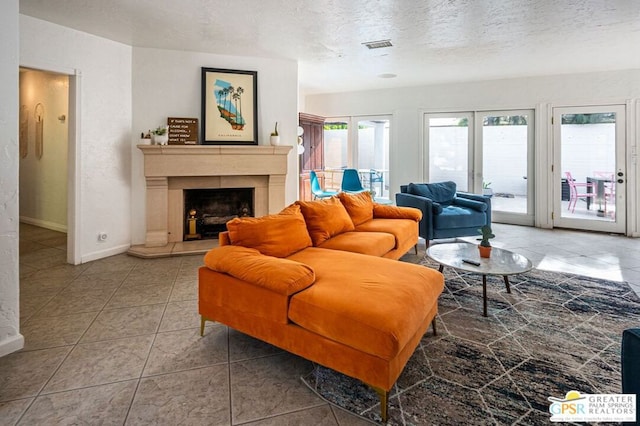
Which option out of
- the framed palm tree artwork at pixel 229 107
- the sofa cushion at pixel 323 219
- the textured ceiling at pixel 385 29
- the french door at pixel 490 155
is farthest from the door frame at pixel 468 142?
the sofa cushion at pixel 323 219

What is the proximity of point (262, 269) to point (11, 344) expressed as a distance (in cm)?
164

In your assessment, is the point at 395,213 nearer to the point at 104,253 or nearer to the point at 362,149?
the point at 362,149

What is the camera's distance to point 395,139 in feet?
22.8

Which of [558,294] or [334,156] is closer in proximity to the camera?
[558,294]

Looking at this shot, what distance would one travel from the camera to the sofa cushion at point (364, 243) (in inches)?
119

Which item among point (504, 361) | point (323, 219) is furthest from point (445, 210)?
point (504, 361)

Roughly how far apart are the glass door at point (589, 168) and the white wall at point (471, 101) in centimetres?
14

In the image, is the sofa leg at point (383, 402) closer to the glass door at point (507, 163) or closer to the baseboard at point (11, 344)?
the baseboard at point (11, 344)

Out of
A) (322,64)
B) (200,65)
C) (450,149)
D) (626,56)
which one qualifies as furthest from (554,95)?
(200,65)

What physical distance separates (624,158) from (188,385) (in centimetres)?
679

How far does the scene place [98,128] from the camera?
4.16m

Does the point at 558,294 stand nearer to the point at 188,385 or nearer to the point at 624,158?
the point at 188,385

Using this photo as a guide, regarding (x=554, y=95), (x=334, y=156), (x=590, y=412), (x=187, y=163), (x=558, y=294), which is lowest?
(x=590, y=412)

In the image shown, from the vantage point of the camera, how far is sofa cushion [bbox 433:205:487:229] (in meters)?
4.53
